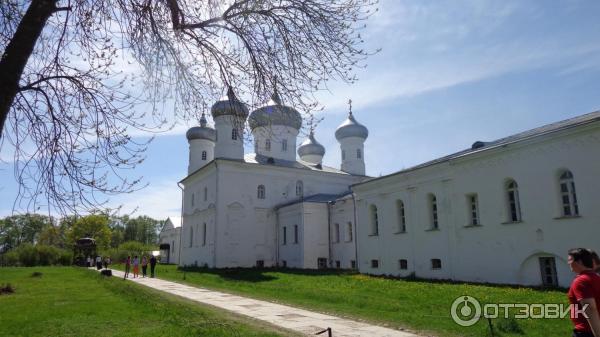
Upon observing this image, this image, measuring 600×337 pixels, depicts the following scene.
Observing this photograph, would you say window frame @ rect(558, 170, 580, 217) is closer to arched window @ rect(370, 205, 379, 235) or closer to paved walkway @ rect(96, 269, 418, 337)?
paved walkway @ rect(96, 269, 418, 337)

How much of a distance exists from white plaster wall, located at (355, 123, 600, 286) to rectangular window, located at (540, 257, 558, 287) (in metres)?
0.23

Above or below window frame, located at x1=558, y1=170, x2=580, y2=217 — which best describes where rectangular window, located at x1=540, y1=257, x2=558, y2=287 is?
below

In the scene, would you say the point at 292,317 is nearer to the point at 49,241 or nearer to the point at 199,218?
the point at 49,241

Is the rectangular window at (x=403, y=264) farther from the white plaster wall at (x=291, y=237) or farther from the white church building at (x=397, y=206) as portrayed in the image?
the white plaster wall at (x=291, y=237)

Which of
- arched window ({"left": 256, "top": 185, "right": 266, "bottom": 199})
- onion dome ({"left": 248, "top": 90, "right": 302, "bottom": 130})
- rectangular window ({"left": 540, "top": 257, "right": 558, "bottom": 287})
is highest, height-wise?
arched window ({"left": 256, "top": 185, "right": 266, "bottom": 199})

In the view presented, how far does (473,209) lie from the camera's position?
64.6ft

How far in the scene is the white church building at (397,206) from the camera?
15.4 meters

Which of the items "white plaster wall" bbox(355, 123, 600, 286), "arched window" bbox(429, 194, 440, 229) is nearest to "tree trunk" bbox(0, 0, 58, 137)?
"white plaster wall" bbox(355, 123, 600, 286)

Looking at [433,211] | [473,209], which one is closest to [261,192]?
[433,211]

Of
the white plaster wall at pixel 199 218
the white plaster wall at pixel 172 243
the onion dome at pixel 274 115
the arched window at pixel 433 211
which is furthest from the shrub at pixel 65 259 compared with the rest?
the onion dome at pixel 274 115

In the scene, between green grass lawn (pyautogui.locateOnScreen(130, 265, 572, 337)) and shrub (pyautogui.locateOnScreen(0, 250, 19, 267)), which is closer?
green grass lawn (pyautogui.locateOnScreen(130, 265, 572, 337))

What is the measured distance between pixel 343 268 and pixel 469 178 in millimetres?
13099

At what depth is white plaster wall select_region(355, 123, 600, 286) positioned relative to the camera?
50.0ft

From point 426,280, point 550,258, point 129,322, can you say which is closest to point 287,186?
point 426,280
